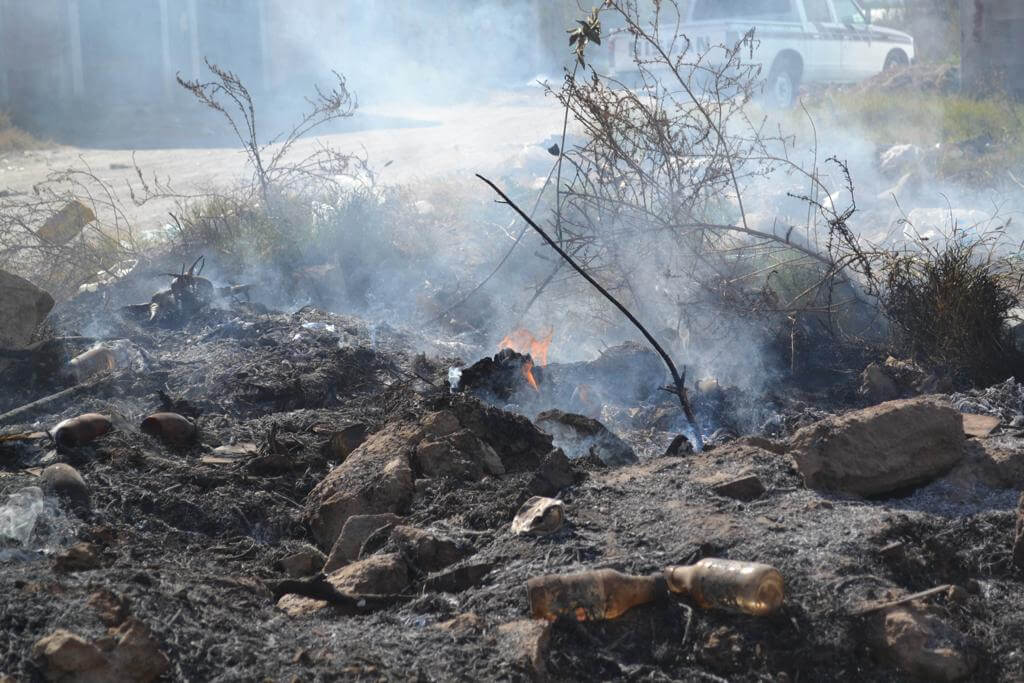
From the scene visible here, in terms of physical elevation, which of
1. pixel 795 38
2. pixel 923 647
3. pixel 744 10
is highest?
pixel 744 10

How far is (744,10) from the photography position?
538 inches

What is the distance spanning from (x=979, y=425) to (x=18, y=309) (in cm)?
495

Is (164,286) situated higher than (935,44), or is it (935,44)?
(935,44)

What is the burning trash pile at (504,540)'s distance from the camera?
8.02ft

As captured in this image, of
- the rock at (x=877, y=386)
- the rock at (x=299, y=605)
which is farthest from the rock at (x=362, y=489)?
the rock at (x=877, y=386)

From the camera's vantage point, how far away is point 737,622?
2.48 meters

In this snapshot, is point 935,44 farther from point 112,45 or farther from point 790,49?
point 112,45

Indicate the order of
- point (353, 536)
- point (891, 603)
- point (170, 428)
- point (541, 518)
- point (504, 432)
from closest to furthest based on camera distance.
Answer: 1. point (891, 603)
2. point (541, 518)
3. point (353, 536)
4. point (504, 432)
5. point (170, 428)

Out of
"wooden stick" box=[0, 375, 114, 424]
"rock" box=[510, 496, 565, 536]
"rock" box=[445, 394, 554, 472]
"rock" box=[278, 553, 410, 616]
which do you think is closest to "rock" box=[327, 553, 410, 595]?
"rock" box=[278, 553, 410, 616]

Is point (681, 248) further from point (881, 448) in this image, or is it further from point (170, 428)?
point (170, 428)

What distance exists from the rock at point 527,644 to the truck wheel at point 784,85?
12.9m

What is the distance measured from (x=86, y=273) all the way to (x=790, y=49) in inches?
411

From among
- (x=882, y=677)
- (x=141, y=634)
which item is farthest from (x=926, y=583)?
(x=141, y=634)

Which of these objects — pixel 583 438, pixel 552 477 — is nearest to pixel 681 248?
pixel 583 438
